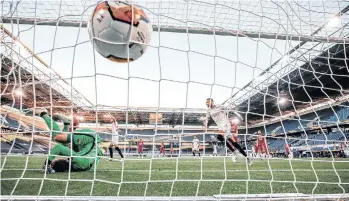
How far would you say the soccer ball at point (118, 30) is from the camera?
2.38 metres

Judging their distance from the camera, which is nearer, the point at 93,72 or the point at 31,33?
the point at 93,72

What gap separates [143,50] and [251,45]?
5.12ft

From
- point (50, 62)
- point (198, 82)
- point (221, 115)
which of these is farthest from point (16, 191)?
point (221, 115)

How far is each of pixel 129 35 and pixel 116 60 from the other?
13.9 inches

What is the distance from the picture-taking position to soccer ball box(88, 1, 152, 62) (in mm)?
2381

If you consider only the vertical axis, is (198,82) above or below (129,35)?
below

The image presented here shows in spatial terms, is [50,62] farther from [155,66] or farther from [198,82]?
[198,82]

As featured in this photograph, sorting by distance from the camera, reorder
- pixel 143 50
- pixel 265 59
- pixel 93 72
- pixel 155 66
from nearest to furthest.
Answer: pixel 93 72, pixel 155 66, pixel 143 50, pixel 265 59

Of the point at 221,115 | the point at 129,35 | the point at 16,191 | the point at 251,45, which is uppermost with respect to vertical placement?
the point at 251,45

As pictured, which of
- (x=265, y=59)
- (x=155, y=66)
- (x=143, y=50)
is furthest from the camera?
(x=265, y=59)

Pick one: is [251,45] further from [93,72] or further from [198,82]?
[93,72]

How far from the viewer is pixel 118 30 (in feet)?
7.78

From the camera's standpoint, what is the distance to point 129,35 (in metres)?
2.38

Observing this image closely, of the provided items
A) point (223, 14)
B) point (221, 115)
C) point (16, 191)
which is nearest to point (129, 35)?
point (16, 191)
